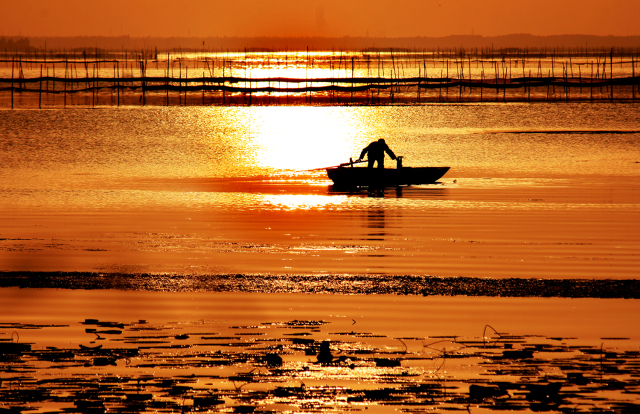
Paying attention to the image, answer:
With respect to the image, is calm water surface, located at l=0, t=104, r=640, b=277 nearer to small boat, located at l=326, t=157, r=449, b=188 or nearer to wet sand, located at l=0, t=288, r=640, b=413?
small boat, located at l=326, t=157, r=449, b=188

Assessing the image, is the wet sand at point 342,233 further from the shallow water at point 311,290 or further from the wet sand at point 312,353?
the wet sand at point 312,353

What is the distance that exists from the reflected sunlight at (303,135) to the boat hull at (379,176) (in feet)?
27.6

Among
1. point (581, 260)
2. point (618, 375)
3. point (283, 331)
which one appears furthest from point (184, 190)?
point (618, 375)

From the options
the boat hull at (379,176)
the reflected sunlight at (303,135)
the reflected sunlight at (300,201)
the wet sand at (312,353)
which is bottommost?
the wet sand at (312,353)

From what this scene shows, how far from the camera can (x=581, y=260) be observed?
1345 cm

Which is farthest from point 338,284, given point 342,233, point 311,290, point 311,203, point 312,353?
point 311,203

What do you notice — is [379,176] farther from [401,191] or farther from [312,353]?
[312,353]

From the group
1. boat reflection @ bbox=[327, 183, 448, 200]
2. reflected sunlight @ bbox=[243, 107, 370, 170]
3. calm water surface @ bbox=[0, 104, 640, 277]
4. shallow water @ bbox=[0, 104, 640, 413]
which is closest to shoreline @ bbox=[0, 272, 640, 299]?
shallow water @ bbox=[0, 104, 640, 413]

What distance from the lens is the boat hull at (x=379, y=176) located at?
2491 centimetres

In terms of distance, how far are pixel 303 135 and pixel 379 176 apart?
97.1 ft

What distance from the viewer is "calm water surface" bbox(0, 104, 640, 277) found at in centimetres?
1391

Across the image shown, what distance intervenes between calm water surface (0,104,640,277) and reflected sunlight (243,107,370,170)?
291mm

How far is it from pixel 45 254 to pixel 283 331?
6.86 meters

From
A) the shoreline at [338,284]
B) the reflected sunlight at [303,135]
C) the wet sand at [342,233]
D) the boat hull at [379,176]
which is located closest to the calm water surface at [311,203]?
the wet sand at [342,233]
